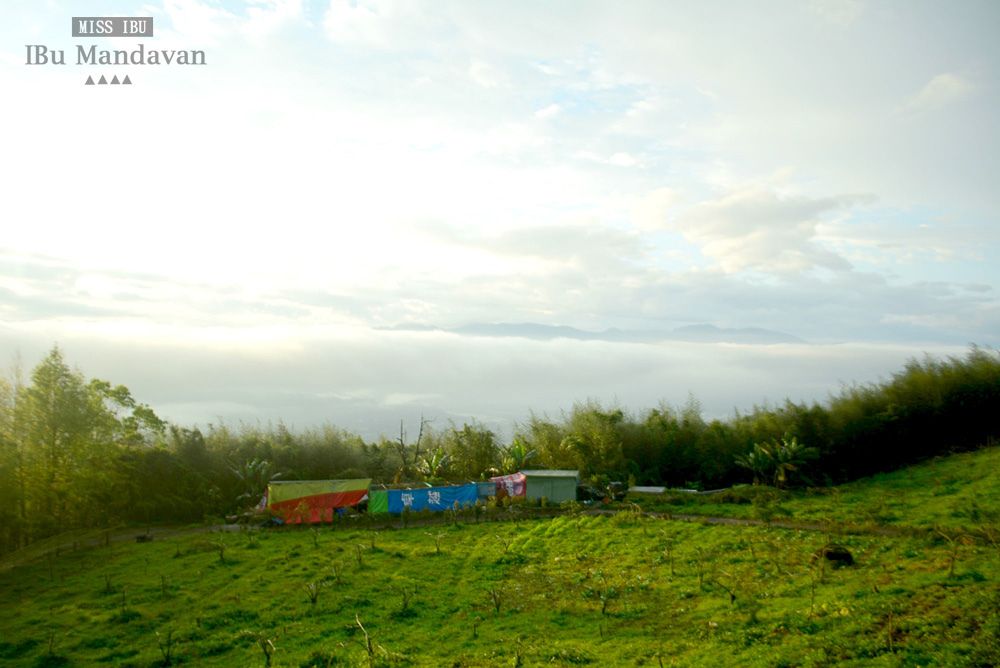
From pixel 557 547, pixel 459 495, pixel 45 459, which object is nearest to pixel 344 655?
pixel 557 547

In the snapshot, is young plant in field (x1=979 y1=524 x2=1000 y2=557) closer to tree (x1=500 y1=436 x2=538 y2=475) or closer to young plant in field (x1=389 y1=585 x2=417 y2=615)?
young plant in field (x1=389 y1=585 x2=417 y2=615)

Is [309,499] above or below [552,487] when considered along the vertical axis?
above

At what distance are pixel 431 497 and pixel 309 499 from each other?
6314mm

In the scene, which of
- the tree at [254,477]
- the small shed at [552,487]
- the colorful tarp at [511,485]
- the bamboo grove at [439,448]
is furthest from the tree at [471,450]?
the tree at [254,477]

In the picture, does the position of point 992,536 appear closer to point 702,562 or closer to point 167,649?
point 702,562

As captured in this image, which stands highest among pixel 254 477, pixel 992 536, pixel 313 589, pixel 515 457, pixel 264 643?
pixel 254 477

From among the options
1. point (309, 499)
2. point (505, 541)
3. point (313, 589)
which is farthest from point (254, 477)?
point (313, 589)

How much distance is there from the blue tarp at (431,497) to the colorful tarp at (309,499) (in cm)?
214

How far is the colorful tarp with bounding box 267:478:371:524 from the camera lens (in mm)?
28344

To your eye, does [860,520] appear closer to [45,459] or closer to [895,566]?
[895,566]

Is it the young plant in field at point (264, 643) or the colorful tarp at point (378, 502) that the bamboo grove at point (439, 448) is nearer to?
the colorful tarp at point (378, 502)

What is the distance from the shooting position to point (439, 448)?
3894 centimetres

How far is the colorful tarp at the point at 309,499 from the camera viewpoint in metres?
28.3

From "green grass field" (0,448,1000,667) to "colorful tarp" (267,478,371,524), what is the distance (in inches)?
185
